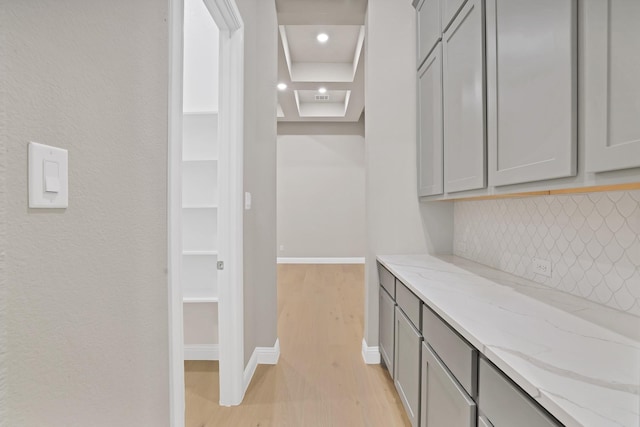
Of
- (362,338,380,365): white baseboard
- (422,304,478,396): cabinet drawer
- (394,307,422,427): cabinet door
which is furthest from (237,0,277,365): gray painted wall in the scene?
(422,304,478,396): cabinet drawer

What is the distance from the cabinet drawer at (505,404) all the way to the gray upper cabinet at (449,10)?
1695 millimetres

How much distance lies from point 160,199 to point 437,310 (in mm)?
1046

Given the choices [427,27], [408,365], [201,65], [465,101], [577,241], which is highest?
[427,27]

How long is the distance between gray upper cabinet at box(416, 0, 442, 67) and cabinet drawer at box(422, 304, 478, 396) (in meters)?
A: 1.65

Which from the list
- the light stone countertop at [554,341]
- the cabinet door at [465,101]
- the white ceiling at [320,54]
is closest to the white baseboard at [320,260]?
the white ceiling at [320,54]

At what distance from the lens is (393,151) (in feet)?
7.70

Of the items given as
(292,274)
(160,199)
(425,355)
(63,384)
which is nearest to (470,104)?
(425,355)

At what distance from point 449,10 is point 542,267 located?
4.76 feet

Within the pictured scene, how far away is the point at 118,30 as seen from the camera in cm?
75

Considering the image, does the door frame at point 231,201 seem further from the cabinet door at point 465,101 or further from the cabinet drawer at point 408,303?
the cabinet door at point 465,101

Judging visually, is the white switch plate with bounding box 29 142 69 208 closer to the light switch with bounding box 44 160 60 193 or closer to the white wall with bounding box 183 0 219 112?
the light switch with bounding box 44 160 60 193

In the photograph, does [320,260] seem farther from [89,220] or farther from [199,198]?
[89,220]

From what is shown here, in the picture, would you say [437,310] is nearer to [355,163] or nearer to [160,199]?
[160,199]

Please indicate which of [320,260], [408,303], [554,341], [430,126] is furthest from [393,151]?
[320,260]
